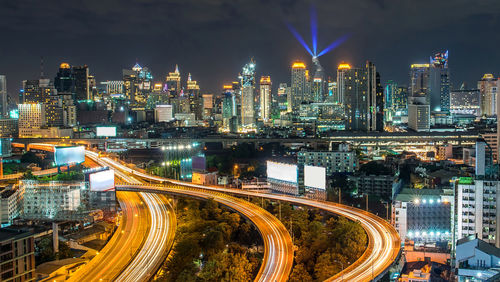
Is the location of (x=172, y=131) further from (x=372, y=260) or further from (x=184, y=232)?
(x=372, y=260)

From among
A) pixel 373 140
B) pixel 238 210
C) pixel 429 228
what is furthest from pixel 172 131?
pixel 429 228

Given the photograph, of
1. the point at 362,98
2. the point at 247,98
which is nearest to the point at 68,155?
the point at 362,98

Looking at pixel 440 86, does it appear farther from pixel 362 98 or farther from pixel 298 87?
pixel 362 98

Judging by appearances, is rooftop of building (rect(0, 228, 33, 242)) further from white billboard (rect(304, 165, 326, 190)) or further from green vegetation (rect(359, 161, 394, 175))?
green vegetation (rect(359, 161, 394, 175))

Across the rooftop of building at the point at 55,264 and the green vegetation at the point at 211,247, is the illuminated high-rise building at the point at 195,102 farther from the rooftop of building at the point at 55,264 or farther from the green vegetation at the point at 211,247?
the rooftop of building at the point at 55,264

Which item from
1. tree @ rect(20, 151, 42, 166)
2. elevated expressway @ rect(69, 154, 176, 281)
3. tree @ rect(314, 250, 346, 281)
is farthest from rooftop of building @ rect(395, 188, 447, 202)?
tree @ rect(20, 151, 42, 166)

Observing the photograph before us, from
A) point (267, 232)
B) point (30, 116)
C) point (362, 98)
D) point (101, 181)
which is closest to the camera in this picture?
point (267, 232)
